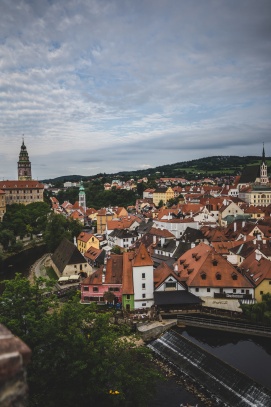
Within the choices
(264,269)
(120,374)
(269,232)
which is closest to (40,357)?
(120,374)

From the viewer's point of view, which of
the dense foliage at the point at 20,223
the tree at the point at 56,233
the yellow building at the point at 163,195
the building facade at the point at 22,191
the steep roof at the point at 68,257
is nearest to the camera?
the steep roof at the point at 68,257

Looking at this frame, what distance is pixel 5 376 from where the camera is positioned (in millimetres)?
3137

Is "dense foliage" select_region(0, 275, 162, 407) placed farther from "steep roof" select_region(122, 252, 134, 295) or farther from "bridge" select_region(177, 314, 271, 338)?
"steep roof" select_region(122, 252, 134, 295)

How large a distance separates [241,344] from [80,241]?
39.9m

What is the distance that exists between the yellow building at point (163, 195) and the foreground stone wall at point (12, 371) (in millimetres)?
120845

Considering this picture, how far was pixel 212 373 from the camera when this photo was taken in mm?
22734

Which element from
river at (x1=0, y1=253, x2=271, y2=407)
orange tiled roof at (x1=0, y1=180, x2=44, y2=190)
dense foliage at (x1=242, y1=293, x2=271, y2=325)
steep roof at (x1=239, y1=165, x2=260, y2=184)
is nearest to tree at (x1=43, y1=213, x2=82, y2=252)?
river at (x1=0, y1=253, x2=271, y2=407)

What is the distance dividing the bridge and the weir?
3123 mm

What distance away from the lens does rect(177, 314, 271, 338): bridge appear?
92.8 ft

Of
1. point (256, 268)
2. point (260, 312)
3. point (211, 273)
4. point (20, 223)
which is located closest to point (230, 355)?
point (260, 312)

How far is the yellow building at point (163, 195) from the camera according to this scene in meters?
126

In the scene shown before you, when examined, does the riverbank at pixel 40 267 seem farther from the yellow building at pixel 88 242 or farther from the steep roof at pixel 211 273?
the steep roof at pixel 211 273

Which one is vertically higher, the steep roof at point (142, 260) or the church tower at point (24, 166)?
the church tower at point (24, 166)

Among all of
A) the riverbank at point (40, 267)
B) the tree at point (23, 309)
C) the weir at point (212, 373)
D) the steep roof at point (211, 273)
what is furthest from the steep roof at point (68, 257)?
the tree at point (23, 309)
